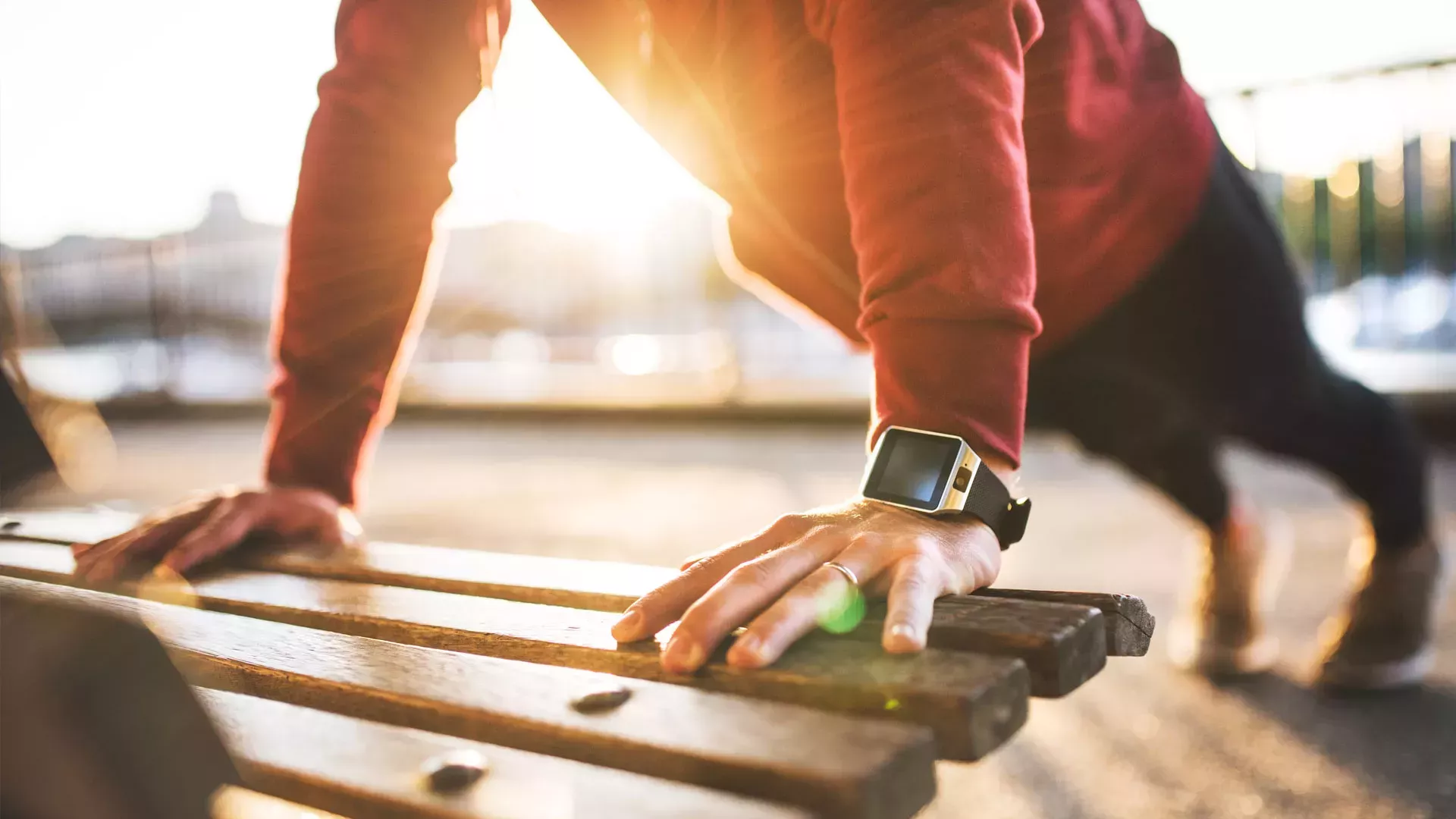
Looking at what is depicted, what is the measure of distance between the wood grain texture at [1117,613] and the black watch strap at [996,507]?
0.07 metres

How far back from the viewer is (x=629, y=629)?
0.87 meters

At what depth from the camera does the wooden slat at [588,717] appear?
604 mm

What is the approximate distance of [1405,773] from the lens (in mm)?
1786

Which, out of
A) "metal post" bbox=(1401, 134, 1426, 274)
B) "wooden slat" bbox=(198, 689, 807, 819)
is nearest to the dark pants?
"wooden slat" bbox=(198, 689, 807, 819)

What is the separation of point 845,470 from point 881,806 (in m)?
4.97

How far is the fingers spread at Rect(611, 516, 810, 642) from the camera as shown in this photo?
0.88m

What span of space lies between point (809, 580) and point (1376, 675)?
1943 mm

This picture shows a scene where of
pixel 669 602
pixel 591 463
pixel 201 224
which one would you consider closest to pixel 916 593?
pixel 669 602

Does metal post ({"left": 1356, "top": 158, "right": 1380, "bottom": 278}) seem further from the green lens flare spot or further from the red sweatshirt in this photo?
the green lens flare spot

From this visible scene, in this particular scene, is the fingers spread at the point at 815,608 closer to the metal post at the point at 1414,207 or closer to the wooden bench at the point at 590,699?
the wooden bench at the point at 590,699

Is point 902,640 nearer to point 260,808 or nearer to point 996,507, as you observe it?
point 996,507

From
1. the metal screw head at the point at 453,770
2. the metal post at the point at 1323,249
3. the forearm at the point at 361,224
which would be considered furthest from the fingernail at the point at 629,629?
the metal post at the point at 1323,249

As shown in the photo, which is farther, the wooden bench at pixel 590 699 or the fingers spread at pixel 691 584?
the fingers spread at pixel 691 584

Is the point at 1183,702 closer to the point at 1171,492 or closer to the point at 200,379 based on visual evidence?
the point at 1171,492
